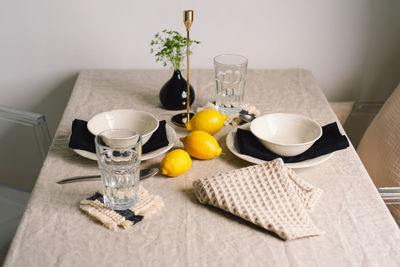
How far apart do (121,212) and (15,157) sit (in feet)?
4.09

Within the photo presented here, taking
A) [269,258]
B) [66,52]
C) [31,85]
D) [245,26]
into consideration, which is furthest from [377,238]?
[31,85]

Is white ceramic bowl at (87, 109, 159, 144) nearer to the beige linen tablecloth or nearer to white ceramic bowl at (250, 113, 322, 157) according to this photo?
the beige linen tablecloth

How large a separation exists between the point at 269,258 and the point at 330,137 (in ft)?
1.49

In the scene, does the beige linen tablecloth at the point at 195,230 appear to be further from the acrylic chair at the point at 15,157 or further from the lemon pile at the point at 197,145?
the acrylic chair at the point at 15,157

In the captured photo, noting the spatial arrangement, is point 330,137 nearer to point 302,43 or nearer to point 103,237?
point 103,237

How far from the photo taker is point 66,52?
1.72 meters

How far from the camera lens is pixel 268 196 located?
90cm

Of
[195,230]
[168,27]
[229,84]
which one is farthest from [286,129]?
[168,27]

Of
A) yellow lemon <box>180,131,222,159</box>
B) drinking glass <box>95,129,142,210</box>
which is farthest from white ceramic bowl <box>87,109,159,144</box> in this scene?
drinking glass <box>95,129,142,210</box>

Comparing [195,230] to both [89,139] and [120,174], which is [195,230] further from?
[89,139]

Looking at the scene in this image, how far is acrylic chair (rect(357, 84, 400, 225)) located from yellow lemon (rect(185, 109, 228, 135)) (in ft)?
1.93

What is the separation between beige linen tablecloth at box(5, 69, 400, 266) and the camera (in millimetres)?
777

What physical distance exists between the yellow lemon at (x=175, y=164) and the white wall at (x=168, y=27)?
0.79m

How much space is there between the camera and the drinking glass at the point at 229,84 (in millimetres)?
1271
